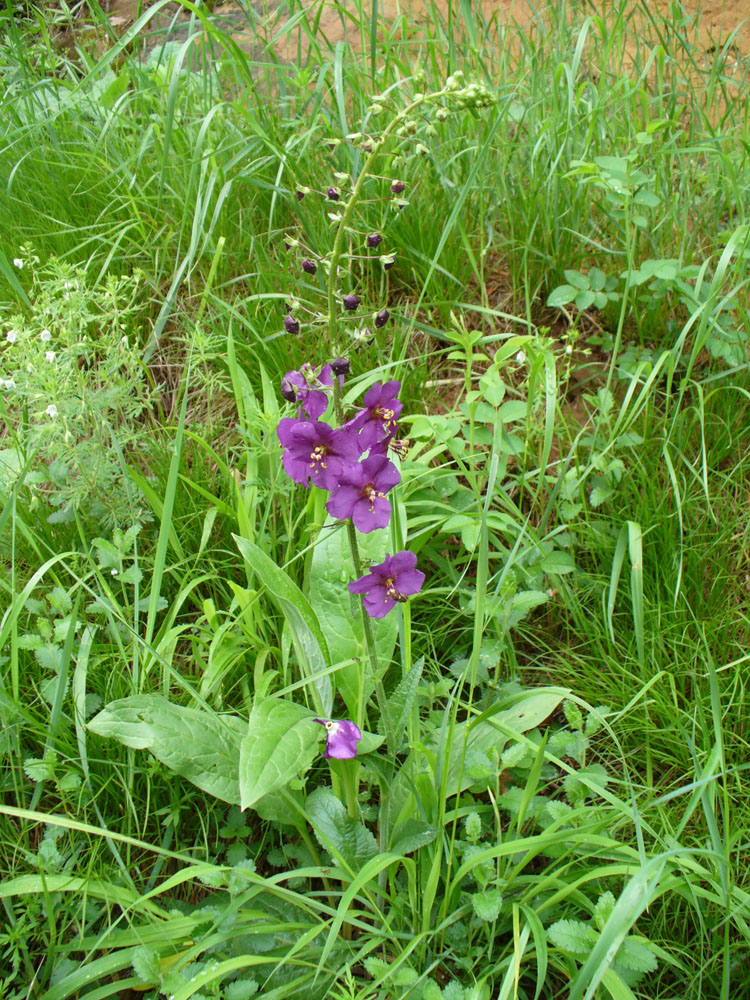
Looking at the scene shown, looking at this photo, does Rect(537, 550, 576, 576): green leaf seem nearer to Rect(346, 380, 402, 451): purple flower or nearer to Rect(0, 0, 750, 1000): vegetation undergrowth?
Rect(0, 0, 750, 1000): vegetation undergrowth

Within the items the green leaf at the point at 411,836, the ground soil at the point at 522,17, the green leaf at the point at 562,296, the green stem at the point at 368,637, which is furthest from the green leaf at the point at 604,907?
the ground soil at the point at 522,17

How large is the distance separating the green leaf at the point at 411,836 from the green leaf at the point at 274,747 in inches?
11.3

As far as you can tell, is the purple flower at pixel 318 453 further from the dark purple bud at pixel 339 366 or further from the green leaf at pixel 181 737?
the green leaf at pixel 181 737

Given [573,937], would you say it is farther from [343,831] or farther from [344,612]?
[344,612]

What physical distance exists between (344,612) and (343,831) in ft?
1.49

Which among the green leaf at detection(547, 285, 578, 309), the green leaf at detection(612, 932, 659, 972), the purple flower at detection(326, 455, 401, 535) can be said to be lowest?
the green leaf at detection(612, 932, 659, 972)

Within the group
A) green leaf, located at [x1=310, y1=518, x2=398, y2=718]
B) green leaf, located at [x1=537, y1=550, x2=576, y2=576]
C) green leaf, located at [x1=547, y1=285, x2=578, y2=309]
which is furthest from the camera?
green leaf, located at [x1=547, y1=285, x2=578, y2=309]

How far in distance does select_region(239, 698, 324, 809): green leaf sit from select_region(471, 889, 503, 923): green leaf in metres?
0.40

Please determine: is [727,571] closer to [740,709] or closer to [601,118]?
[740,709]

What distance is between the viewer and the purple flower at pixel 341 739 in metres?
1.42

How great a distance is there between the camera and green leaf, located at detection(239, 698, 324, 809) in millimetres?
1269

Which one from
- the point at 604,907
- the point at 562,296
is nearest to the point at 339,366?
the point at 604,907

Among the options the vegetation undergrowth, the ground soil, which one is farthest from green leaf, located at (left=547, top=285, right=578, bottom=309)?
the ground soil

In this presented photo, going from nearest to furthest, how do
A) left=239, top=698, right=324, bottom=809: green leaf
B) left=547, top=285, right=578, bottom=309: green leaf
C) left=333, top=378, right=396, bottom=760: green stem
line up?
left=239, top=698, right=324, bottom=809: green leaf, left=333, top=378, right=396, bottom=760: green stem, left=547, top=285, right=578, bottom=309: green leaf
